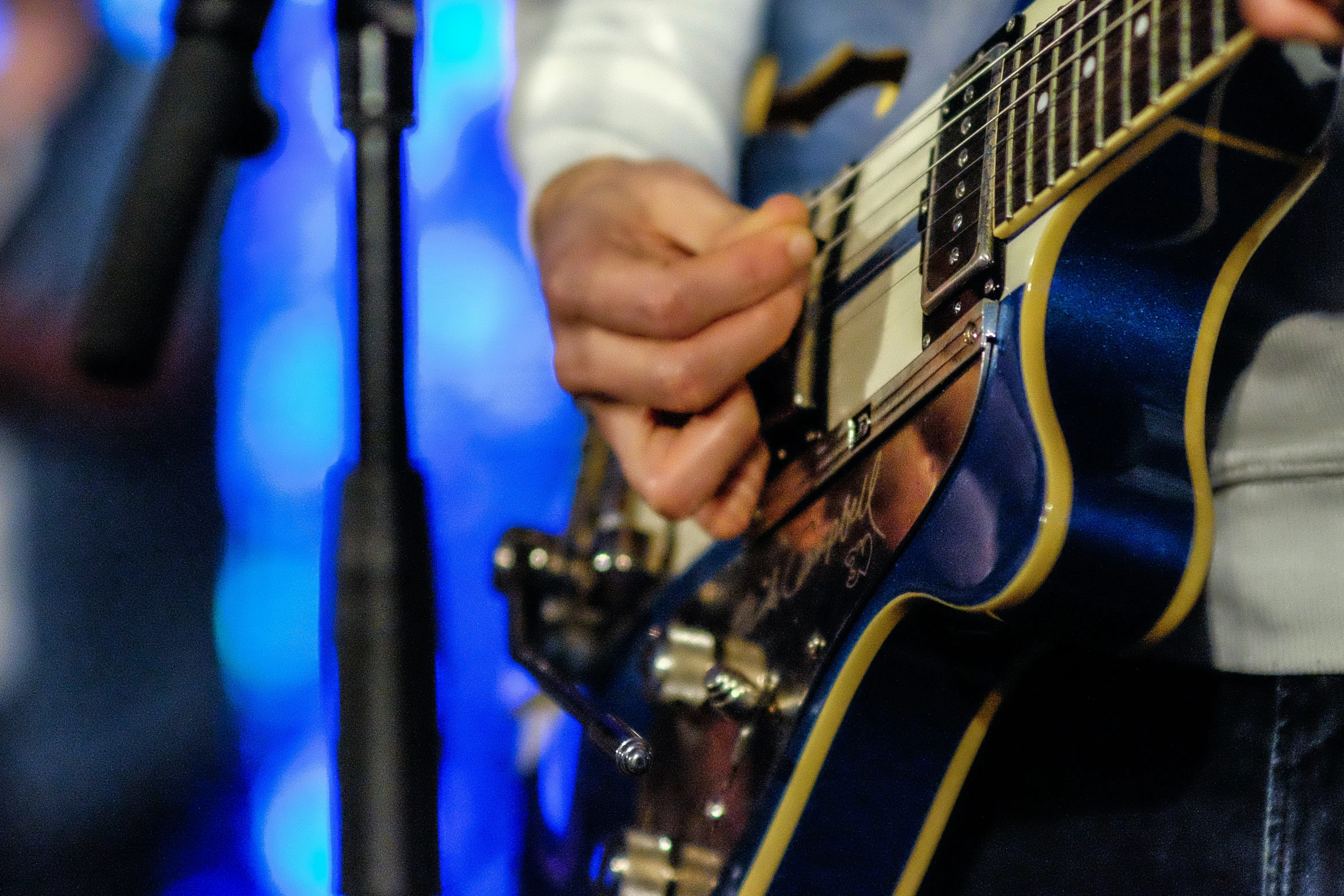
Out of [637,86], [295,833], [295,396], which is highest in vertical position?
[295,396]

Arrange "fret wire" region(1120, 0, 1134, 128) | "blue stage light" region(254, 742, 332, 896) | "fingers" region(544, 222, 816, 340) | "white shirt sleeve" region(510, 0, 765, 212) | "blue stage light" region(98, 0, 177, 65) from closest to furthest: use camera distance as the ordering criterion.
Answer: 1. "fret wire" region(1120, 0, 1134, 128)
2. "fingers" region(544, 222, 816, 340)
3. "white shirt sleeve" region(510, 0, 765, 212)
4. "blue stage light" region(254, 742, 332, 896)
5. "blue stage light" region(98, 0, 177, 65)

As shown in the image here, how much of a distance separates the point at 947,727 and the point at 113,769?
1.71 metres

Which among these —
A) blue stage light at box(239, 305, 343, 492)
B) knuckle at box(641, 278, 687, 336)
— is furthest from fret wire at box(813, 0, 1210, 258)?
blue stage light at box(239, 305, 343, 492)

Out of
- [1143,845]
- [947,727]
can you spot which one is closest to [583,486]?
[947,727]

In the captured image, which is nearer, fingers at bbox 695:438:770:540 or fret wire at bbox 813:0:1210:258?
fret wire at bbox 813:0:1210:258

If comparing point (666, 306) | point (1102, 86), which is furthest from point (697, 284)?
point (1102, 86)

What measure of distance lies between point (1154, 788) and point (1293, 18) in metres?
0.32

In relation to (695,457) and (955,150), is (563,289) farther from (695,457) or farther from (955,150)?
(955,150)

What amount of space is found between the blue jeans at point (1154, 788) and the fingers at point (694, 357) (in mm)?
233

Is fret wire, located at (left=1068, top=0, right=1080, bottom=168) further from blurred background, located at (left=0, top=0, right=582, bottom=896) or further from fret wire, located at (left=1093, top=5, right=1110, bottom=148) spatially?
blurred background, located at (left=0, top=0, right=582, bottom=896)

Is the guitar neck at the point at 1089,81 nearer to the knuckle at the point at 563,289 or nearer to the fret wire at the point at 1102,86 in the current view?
the fret wire at the point at 1102,86

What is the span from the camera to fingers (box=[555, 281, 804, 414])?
57 centimetres

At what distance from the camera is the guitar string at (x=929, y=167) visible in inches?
16.7

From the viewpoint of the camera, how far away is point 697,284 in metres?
0.56
